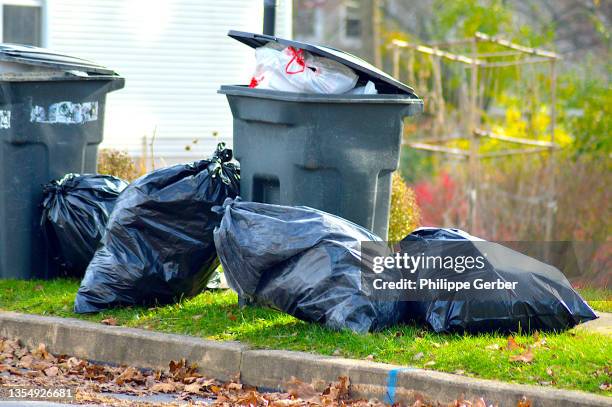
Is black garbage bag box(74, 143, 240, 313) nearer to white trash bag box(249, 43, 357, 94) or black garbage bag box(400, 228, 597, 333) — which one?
white trash bag box(249, 43, 357, 94)

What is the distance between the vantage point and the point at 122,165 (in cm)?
915

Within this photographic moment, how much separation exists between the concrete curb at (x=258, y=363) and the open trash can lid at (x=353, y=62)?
157cm

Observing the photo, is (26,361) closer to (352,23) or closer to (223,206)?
(223,206)

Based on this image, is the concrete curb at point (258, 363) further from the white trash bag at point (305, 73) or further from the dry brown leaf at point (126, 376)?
the white trash bag at point (305, 73)

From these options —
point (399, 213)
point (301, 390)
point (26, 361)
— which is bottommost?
point (26, 361)

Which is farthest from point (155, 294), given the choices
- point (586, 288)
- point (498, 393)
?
point (586, 288)

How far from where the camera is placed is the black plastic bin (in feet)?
21.0

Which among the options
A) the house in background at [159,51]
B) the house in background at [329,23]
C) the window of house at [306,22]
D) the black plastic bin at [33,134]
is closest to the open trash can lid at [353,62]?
the black plastic bin at [33,134]

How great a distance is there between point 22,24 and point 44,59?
5.20m

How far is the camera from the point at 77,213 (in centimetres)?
632

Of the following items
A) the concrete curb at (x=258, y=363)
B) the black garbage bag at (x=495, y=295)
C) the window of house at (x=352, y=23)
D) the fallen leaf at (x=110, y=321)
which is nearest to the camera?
the concrete curb at (x=258, y=363)

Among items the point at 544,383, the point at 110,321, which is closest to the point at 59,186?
the point at 110,321

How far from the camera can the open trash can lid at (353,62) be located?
533 centimetres

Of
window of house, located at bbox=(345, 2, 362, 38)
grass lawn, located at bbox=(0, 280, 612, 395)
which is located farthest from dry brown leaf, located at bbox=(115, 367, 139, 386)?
window of house, located at bbox=(345, 2, 362, 38)
